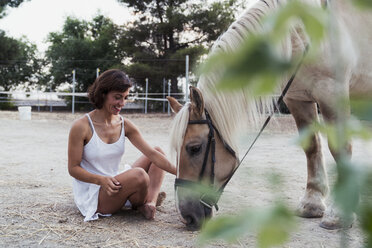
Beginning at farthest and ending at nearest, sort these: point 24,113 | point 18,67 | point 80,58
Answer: point 80,58 < point 18,67 < point 24,113

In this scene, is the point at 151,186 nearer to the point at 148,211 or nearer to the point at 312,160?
the point at 148,211

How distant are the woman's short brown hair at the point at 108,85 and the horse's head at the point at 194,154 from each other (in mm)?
A: 461

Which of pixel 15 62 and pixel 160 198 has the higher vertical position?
pixel 15 62

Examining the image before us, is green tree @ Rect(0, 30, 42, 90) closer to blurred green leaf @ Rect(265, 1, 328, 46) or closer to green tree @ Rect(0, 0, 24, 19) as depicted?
green tree @ Rect(0, 0, 24, 19)

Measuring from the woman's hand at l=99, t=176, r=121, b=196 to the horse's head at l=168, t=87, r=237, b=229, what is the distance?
0.41 m

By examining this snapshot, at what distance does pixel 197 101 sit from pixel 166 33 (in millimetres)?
15802

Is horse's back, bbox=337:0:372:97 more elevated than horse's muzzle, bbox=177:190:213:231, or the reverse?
horse's back, bbox=337:0:372:97

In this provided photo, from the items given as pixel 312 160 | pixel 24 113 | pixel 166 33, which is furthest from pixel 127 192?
pixel 166 33

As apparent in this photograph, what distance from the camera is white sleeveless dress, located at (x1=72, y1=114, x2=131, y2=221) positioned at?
80.4 inches

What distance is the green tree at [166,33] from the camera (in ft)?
51.9

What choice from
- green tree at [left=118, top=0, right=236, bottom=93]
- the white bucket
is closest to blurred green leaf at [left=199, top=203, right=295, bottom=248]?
the white bucket

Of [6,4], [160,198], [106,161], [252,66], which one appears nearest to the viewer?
[252,66]

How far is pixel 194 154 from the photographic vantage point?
1.75 metres

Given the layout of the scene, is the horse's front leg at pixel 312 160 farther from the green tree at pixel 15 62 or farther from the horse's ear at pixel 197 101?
the green tree at pixel 15 62
